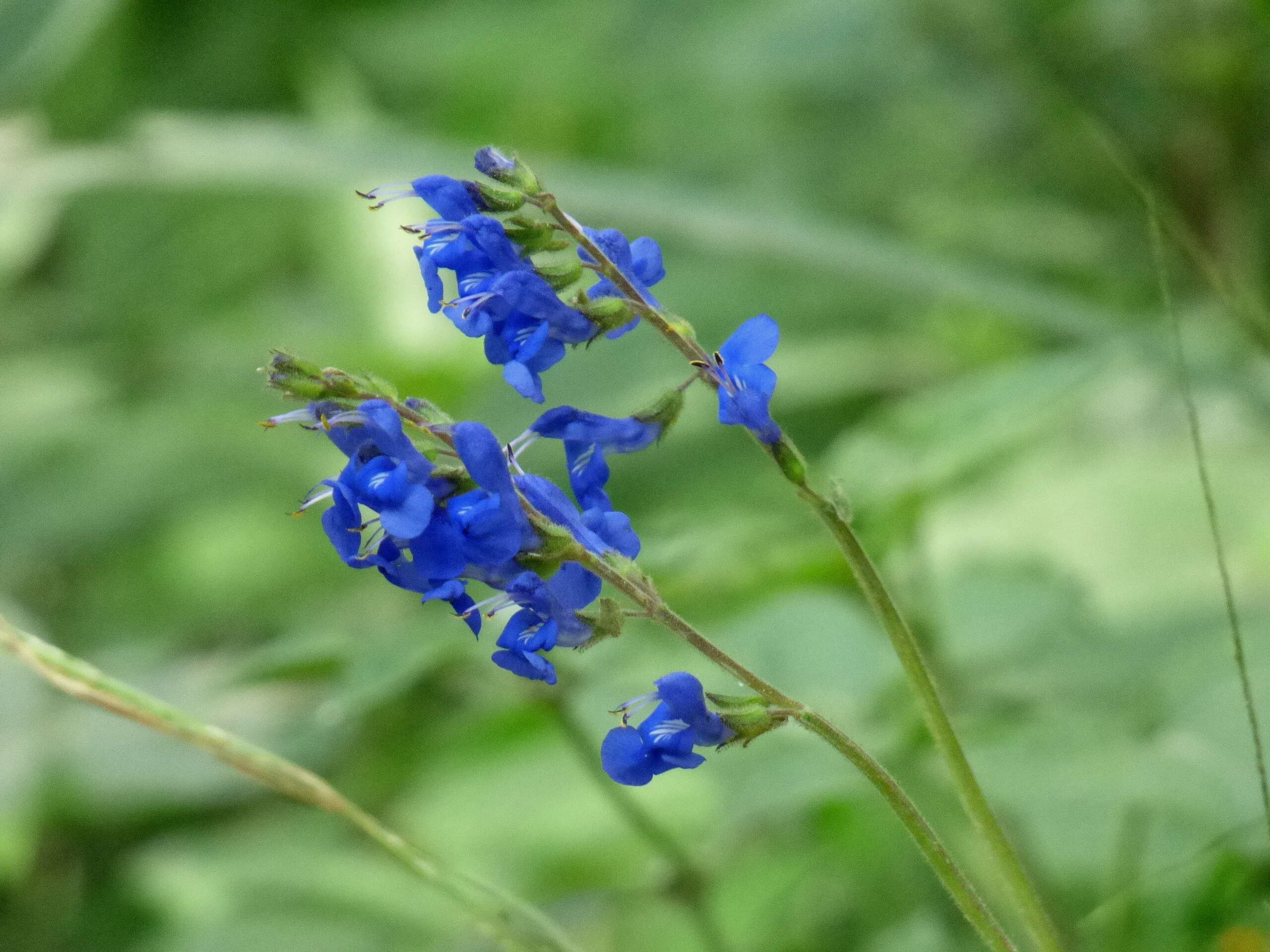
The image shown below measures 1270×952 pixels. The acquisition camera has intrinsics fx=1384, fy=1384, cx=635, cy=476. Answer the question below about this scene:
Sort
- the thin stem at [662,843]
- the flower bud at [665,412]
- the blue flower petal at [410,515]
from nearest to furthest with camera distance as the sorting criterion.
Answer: the blue flower petal at [410,515] → the flower bud at [665,412] → the thin stem at [662,843]

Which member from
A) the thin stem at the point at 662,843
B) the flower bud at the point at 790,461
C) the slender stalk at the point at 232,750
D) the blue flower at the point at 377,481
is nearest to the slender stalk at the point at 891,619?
the flower bud at the point at 790,461

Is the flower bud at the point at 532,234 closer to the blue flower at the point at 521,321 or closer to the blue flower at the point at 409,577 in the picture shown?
the blue flower at the point at 521,321

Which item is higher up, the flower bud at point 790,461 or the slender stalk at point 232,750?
the flower bud at point 790,461

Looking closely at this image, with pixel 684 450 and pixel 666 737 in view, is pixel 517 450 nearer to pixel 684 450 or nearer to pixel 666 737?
pixel 666 737

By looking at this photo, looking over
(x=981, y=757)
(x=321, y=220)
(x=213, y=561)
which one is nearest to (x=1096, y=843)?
(x=981, y=757)

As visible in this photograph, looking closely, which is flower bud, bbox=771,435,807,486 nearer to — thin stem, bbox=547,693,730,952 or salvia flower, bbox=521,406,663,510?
salvia flower, bbox=521,406,663,510

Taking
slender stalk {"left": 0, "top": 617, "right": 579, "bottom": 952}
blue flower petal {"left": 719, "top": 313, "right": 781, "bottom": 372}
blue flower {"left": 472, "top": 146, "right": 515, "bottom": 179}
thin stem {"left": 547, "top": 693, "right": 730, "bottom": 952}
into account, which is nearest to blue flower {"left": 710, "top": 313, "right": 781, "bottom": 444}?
blue flower petal {"left": 719, "top": 313, "right": 781, "bottom": 372}
